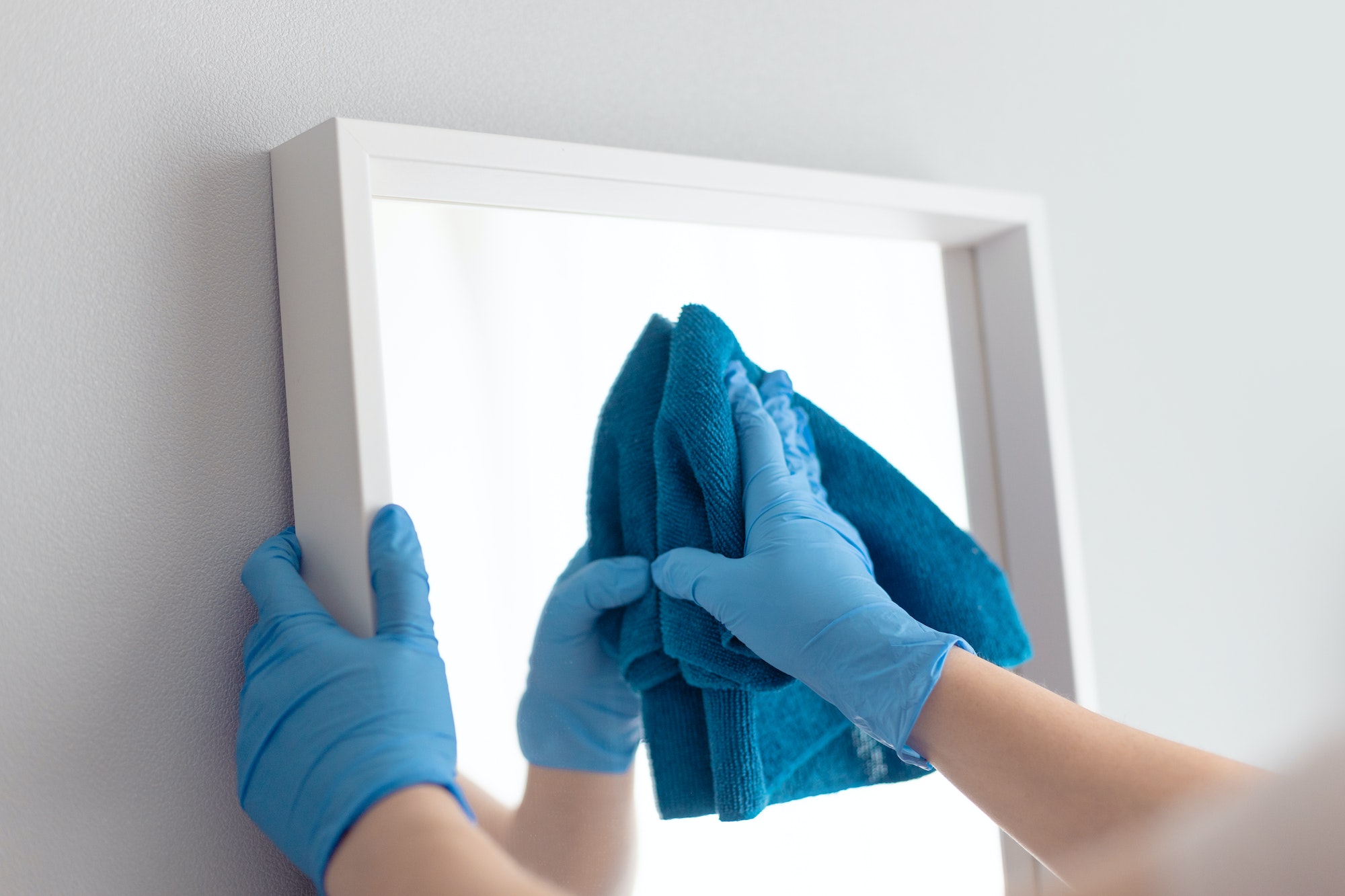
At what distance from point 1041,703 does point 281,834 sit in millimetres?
513

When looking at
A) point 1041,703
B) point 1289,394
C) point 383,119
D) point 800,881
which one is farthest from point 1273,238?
point 383,119

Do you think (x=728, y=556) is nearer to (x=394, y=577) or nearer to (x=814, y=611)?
(x=814, y=611)

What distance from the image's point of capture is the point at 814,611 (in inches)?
27.2

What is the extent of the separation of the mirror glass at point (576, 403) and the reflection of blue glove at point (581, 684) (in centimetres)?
1

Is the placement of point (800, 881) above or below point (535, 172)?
below

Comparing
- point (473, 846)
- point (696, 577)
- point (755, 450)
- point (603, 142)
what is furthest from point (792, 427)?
point (473, 846)

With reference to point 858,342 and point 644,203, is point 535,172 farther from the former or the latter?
point 858,342

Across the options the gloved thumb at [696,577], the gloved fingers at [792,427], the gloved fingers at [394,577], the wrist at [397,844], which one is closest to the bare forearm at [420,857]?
the wrist at [397,844]

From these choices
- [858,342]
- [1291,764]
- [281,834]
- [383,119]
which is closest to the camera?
[1291,764]

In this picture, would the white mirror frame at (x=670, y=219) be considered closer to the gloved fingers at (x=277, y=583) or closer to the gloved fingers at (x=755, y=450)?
the gloved fingers at (x=277, y=583)

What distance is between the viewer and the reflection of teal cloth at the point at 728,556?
72cm

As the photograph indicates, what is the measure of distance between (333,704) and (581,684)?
0.22 metres

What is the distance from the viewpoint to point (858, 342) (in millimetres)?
946

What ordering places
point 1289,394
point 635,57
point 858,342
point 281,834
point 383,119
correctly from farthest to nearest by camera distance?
point 1289,394 → point 858,342 → point 635,57 → point 383,119 → point 281,834
